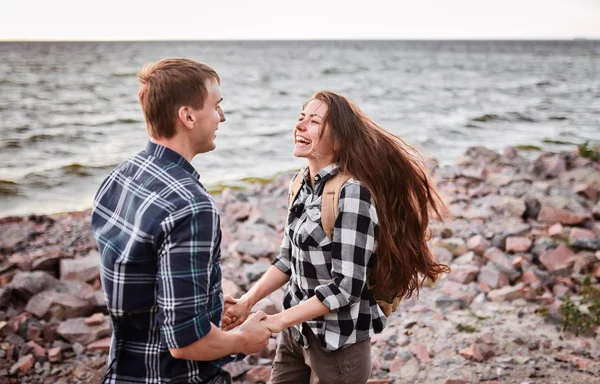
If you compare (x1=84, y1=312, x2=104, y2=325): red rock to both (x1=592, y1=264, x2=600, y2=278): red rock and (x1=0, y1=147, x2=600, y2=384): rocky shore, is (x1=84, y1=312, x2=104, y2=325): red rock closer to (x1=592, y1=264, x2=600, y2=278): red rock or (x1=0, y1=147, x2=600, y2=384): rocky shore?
(x1=0, y1=147, x2=600, y2=384): rocky shore

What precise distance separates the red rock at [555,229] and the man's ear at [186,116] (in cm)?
625

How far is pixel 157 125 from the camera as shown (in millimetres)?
1899

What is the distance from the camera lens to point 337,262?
2258mm

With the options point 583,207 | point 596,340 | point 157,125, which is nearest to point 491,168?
point 583,207

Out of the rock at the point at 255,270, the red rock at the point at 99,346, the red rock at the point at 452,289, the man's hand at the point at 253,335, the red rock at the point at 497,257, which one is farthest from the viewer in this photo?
the red rock at the point at 497,257

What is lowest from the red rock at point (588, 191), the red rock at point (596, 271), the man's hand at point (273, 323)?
the red rock at point (596, 271)

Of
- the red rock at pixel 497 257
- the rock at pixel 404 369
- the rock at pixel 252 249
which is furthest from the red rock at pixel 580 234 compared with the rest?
the rock at pixel 252 249

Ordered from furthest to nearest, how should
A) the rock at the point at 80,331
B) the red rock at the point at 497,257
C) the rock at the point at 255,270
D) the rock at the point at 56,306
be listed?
the red rock at the point at 497,257 → the rock at the point at 255,270 → the rock at the point at 56,306 → the rock at the point at 80,331

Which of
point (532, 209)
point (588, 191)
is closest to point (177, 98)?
point (532, 209)

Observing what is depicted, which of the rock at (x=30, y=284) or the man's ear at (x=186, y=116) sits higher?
the man's ear at (x=186, y=116)

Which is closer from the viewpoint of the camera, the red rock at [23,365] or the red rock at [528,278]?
the red rock at [23,365]

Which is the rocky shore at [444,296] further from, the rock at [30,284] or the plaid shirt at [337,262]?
the plaid shirt at [337,262]

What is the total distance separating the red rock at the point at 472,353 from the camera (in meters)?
4.12

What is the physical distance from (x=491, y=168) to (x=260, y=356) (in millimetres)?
9270
